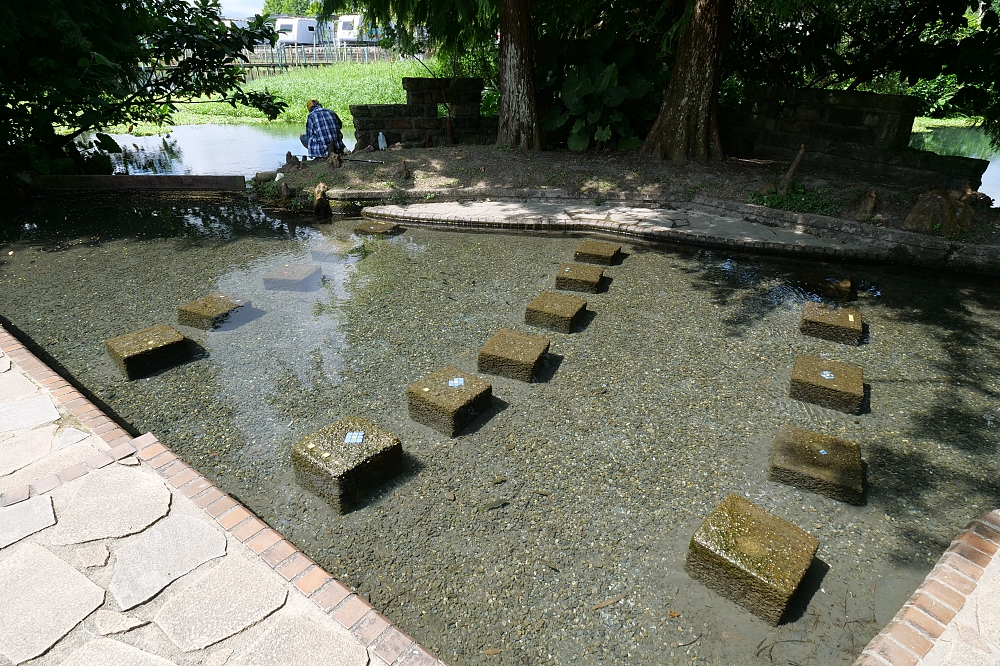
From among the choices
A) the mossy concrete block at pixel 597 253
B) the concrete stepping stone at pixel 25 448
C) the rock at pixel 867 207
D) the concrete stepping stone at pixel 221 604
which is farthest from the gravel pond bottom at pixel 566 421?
the rock at pixel 867 207

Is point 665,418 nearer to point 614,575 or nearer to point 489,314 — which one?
point 614,575

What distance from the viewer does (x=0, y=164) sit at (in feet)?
36.1

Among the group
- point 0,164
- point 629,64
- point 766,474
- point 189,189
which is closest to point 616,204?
point 629,64

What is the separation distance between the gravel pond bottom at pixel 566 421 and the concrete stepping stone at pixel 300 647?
421mm

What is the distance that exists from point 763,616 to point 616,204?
8329mm

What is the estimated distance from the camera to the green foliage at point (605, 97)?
40.6 ft

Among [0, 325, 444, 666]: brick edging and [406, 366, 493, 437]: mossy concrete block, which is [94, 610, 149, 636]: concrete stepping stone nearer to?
[0, 325, 444, 666]: brick edging

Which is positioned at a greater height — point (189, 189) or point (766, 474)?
point (189, 189)

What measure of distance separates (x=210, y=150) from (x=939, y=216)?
18141 millimetres

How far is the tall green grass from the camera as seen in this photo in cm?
2496

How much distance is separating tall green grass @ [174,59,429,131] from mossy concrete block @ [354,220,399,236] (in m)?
13.9

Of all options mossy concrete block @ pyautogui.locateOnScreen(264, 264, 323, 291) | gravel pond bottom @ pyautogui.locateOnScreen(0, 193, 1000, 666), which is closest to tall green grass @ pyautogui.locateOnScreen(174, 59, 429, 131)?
mossy concrete block @ pyautogui.locateOnScreen(264, 264, 323, 291)

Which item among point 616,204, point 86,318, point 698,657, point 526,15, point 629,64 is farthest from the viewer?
point 629,64

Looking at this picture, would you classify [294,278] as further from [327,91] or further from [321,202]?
[327,91]
